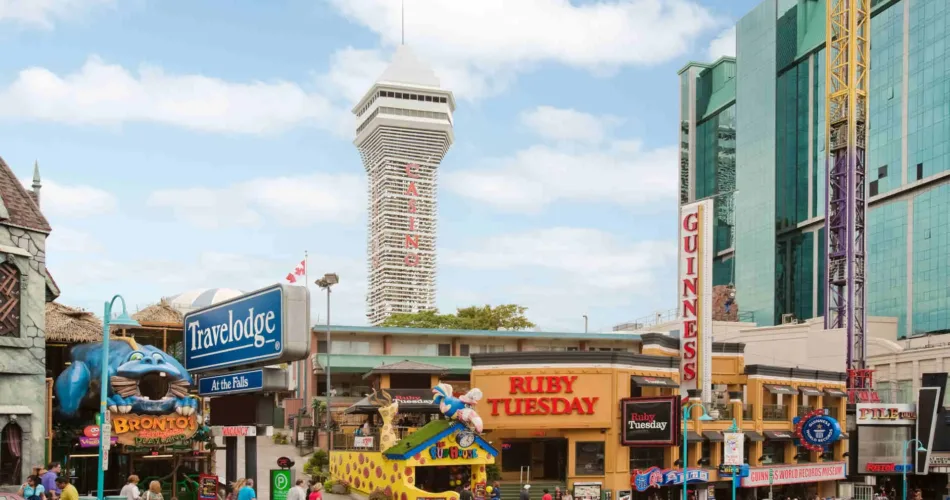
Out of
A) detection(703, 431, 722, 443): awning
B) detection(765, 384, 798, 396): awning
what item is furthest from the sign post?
detection(765, 384, 798, 396): awning

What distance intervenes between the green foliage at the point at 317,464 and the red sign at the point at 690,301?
18.1 meters

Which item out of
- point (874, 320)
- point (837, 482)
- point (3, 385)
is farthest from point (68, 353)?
point (874, 320)

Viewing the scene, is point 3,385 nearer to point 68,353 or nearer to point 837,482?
point 68,353

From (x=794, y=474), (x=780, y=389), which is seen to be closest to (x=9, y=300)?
(x=780, y=389)

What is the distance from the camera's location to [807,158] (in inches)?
4520

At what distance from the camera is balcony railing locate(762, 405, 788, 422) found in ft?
184

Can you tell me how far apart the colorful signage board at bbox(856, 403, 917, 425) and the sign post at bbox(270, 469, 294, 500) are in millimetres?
44460

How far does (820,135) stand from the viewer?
4400 inches

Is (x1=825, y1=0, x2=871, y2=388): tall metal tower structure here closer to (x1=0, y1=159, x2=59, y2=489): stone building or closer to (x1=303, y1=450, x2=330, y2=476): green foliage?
(x1=303, y1=450, x2=330, y2=476): green foliage

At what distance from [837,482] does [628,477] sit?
64.5 ft

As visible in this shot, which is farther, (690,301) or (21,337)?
(690,301)

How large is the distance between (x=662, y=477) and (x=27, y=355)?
2949 centimetres

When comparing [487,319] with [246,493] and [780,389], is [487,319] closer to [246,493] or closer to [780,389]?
[780,389]

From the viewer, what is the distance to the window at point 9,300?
29.8m
